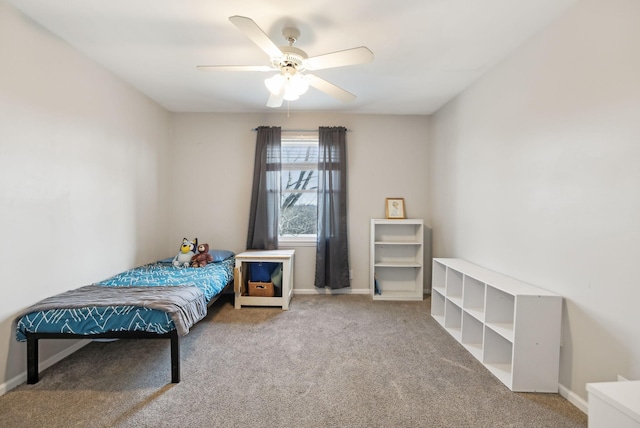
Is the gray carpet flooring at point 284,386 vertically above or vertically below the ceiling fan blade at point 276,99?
below

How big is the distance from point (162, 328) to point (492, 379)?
2.29 metres

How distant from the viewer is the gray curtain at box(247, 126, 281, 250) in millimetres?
3742

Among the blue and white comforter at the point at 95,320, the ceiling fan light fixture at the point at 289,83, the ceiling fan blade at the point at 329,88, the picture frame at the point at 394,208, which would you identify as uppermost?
the ceiling fan blade at the point at 329,88

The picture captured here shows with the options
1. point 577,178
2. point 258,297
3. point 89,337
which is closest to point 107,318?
point 89,337

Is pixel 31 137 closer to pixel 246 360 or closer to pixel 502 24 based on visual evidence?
pixel 246 360

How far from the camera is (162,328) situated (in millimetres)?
1862

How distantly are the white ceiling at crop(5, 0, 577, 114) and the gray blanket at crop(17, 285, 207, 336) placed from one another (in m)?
1.95

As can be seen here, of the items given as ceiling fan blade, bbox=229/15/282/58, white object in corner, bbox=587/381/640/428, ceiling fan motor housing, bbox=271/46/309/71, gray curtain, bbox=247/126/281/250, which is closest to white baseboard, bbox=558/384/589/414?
white object in corner, bbox=587/381/640/428

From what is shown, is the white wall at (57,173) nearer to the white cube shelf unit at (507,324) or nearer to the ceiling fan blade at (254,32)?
the ceiling fan blade at (254,32)

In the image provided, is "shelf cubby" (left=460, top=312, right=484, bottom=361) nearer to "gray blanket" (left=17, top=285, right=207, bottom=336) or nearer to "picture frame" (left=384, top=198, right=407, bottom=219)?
"picture frame" (left=384, top=198, right=407, bottom=219)

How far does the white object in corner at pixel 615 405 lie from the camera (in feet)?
3.12

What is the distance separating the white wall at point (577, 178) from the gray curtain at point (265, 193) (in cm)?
246

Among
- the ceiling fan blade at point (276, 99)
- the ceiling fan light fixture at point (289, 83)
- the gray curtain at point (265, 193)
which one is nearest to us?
the ceiling fan light fixture at point (289, 83)

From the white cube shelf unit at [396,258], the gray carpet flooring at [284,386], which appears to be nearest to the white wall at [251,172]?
the white cube shelf unit at [396,258]
